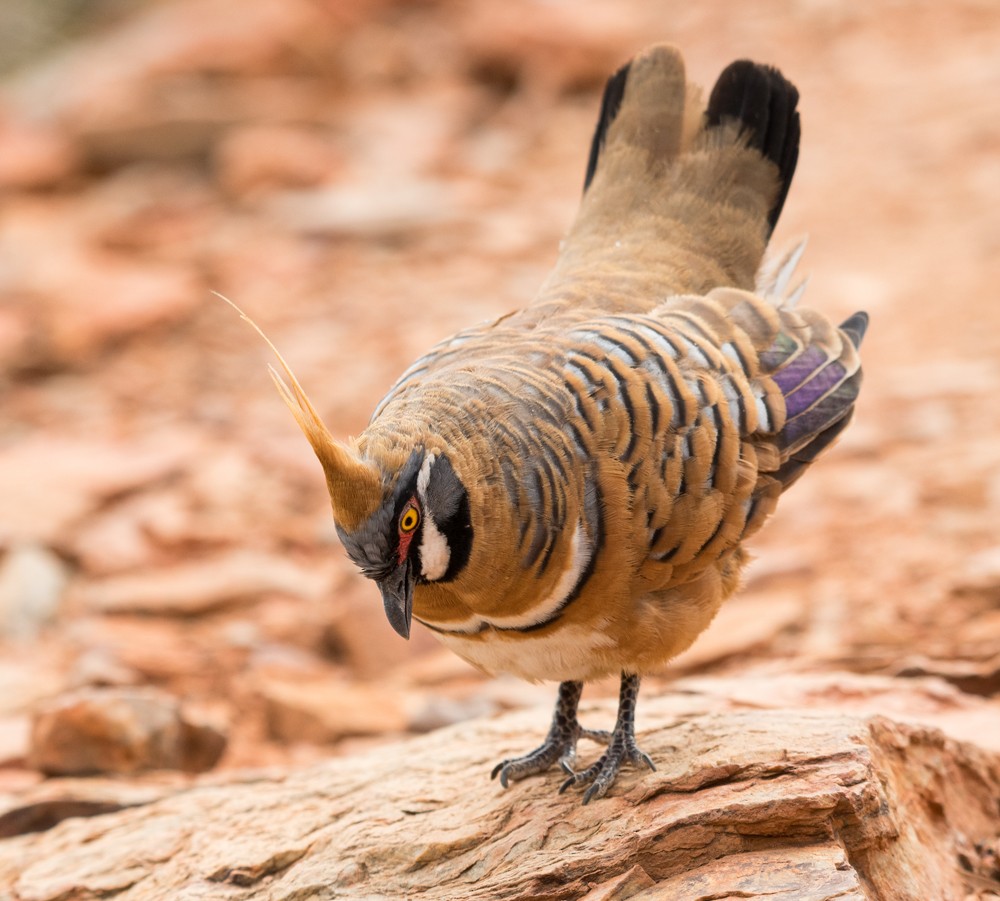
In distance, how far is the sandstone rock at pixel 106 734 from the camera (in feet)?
18.3

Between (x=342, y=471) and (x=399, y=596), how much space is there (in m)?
0.45

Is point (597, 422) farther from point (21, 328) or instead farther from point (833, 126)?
point (833, 126)

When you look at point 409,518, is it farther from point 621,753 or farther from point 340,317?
point 340,317

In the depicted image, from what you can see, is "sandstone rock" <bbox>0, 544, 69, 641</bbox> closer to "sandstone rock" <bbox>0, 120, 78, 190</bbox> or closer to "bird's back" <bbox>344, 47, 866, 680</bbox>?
"bird's back" <bbox>344, 47, 866, 680</bbox>

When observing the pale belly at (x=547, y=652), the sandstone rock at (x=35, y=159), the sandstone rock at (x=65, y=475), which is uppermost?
the sandstone rock at (x=35, y=159)

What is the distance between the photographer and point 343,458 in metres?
3.52

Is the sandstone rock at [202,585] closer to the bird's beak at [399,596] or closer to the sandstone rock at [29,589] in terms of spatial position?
the sandstone rock at [29,589]

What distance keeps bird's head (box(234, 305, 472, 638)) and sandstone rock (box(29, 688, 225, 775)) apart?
231cm

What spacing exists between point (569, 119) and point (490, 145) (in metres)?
0.93

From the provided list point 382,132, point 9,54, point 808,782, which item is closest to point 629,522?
point 808,782

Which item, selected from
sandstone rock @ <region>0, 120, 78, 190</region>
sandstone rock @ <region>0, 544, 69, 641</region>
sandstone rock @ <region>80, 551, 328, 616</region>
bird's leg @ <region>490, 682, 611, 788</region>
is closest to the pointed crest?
bird's leg @ <region>490, 682, 611, 788</region>

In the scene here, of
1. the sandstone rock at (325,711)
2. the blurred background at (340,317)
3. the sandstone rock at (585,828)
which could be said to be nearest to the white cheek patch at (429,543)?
the sandstone rock at (585,828)

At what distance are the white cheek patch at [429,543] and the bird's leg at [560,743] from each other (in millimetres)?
1115

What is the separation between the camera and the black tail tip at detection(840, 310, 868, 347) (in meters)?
5.11
